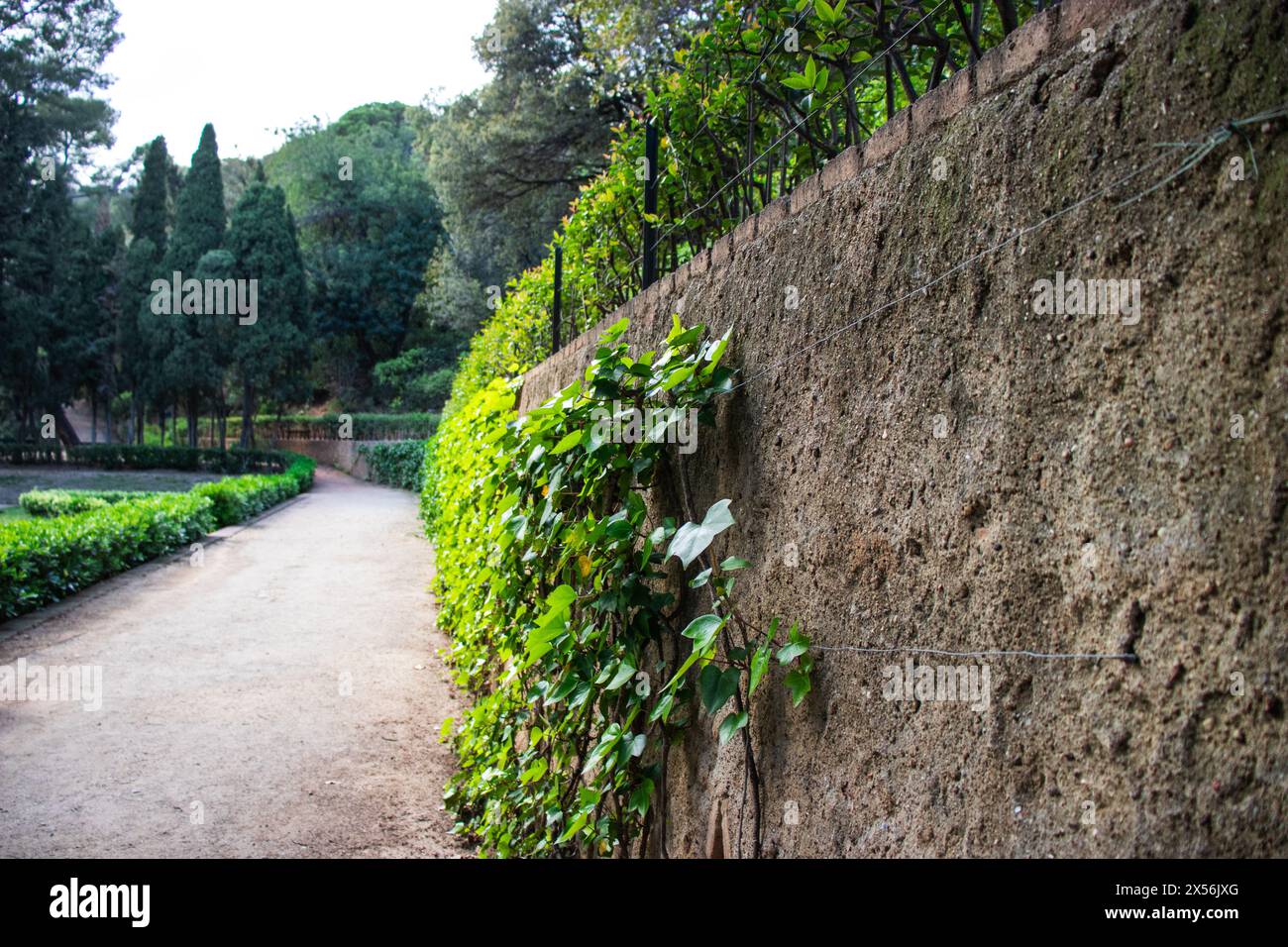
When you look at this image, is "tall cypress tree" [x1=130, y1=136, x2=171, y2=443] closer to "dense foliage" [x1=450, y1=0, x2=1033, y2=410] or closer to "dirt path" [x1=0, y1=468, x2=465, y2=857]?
"dirt path" [x1=0, y1=468, x2=465, y2=857]

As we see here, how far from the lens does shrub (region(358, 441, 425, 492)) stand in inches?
1107

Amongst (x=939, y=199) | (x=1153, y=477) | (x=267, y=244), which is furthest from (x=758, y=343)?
(x=267, y=244)

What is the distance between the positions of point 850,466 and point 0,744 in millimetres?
4903

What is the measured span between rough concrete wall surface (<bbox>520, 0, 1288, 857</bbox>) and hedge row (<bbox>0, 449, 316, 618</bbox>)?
8.24m

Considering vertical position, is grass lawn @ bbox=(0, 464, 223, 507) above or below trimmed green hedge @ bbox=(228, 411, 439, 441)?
below

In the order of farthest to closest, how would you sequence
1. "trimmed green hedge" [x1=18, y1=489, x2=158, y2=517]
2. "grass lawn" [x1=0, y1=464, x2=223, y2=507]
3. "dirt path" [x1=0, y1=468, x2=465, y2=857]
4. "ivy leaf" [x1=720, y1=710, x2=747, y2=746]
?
"grass lawn" [x1=0, y1=464, x2=223, y2=507], "trimmed green hedge" [x1=18, y1=489, x2=158, y2=517], "dirt path" [x1=0, y1=468, x2=465, y2=857], "ivy leaf" [x1=720, y1=710, x2=747, y2=746]

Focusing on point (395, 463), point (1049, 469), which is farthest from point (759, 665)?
point (395, 463)

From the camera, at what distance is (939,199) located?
1.55 meters

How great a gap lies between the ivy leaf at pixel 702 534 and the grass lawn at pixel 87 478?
80.8 ft

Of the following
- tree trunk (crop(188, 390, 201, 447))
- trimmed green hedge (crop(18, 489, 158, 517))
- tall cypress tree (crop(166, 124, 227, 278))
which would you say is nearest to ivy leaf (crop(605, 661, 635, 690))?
trimmed green hedge (crop(18, 489, 158, 517))

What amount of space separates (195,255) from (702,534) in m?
33.0

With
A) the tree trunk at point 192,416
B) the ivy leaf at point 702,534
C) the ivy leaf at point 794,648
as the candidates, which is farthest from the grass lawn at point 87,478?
the ivy leaf at point 794,648

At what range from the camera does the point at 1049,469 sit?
1.24 meters

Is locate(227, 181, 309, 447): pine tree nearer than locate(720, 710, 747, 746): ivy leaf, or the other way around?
locate(720, 710, 747, 746): ivy leaf
